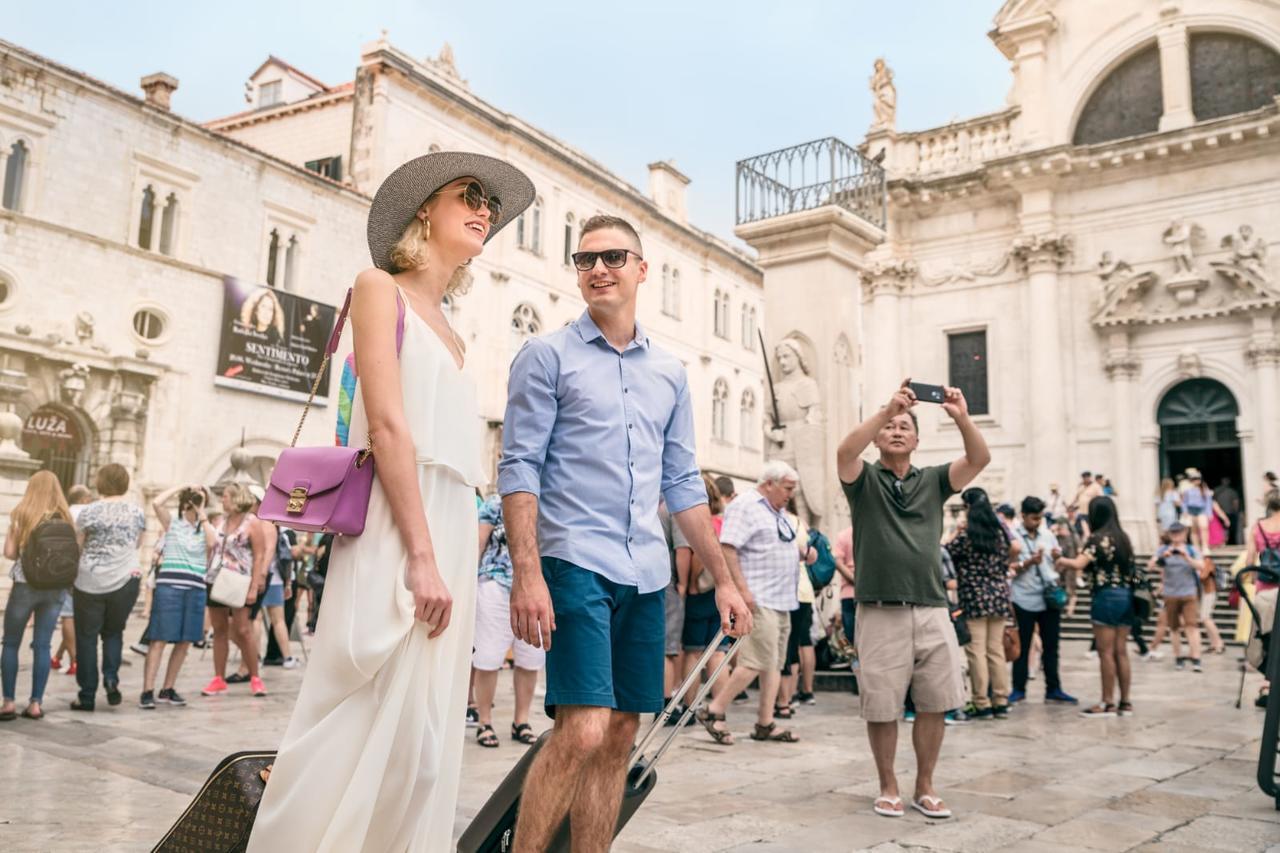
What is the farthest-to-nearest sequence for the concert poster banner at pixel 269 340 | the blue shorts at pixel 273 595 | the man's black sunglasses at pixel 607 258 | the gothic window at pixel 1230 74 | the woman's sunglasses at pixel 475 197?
the concert poster banner at pixel 269 340 → the gothic window at pixel 1230 74 → the blue shorts at pixel 273 595 → the man's black sunglasses at pixel 607 258 → the woman's sunglasses at pixel 475 197

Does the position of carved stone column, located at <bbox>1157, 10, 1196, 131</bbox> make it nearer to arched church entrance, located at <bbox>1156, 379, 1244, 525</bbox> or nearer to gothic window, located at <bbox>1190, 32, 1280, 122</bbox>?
gothic window, located at <bbox>1190, 32, 1280, 122</bbox>

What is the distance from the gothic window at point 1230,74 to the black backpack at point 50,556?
2235 cm

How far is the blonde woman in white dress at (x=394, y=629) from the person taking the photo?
84.4 inches

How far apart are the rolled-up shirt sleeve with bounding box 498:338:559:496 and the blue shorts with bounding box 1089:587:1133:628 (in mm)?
6581

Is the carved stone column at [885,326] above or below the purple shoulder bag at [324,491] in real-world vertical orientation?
above

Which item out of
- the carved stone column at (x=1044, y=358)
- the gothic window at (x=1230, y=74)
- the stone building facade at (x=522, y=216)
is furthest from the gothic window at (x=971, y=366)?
the gothic window at (x=1230, y=74)

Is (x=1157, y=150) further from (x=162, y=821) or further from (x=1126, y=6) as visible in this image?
(x=162, y=821)

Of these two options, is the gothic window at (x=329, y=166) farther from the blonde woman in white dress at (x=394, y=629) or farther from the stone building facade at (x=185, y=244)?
the blonde woman in white dress at (x=394, y=629)

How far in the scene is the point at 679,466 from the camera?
3.30 meters

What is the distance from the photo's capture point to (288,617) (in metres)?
13.1

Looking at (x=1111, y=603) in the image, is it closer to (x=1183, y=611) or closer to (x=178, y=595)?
(x=1183, y=611)

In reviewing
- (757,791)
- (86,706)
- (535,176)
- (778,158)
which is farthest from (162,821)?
(535,176)

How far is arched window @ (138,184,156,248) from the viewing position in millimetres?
20938

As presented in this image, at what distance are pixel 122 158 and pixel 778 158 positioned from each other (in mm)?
15569
